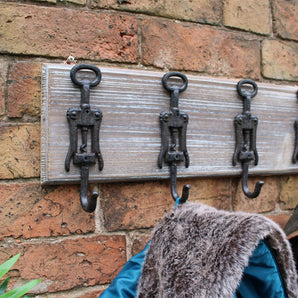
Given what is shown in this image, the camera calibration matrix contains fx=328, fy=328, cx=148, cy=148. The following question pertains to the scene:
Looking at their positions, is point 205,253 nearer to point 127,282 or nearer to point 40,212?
point 127,282

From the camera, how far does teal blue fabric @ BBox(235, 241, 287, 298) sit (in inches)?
21.7

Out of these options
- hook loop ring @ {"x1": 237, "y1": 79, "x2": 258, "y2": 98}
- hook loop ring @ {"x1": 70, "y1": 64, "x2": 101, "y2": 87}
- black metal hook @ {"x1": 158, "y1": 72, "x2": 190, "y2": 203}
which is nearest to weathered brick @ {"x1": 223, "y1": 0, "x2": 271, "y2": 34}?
hook loop ring @ {"x1": 237, "y1": 79, "x2": 258, "y2": 98}

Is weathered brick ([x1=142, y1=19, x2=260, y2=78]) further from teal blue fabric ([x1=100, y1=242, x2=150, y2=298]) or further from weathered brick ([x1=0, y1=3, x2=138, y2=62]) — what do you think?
teal blue fabric ([x1=100, y1=242, x2=150, y2=298])

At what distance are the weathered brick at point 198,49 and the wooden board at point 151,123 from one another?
62 millimetres

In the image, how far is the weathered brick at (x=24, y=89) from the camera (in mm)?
760

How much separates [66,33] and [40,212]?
44 centimetres

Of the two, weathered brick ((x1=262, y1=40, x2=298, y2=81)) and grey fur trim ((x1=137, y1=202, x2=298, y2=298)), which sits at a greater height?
weathered brick ((x1=262, y1=40, x2=298, y2=81))

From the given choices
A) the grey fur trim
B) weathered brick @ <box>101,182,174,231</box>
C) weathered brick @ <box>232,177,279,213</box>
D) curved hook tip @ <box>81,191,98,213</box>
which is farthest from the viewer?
weathered brick @ <box>232,177,279,213</box>

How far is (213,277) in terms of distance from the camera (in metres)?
0.54

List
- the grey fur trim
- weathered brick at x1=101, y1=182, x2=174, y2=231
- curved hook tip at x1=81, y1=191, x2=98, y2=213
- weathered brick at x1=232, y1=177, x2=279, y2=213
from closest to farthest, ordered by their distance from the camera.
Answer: the grey fur trim, curved hook tip at x1=81, y1=191, x2=98, y2=213, weathered brick at x1=101, y1=182, x2=174, y2=231, weathered brick at x1=232, y1=177, x2=279, y2=213

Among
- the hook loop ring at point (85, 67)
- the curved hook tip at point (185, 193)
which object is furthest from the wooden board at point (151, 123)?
the curved hook tip at point (185, 193)

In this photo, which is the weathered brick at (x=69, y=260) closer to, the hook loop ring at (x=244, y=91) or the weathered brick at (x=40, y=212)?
the weathered brick at (x=40, y=212)

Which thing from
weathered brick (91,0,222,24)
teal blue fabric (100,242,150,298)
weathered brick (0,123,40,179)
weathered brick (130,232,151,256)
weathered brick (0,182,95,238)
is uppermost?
weathered brick (91,0,222,24)

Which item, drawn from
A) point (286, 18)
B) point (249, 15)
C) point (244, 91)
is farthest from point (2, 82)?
point (286, 18)
